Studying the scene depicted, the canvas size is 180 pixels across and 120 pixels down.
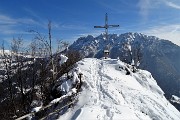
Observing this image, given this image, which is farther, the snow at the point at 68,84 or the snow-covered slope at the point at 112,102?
the snow at the point at 68,84

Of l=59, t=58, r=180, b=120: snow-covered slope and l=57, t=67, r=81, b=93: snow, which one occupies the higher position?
l=57, t=67, r=81, b=93: snow

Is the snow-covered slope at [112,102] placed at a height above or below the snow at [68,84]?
below

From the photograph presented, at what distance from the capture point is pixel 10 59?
47188 mm

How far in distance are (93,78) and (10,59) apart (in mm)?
22290

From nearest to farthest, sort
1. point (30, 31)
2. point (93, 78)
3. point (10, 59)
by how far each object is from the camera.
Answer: point (93, 78) → point (30, 31) → point (10, 59)

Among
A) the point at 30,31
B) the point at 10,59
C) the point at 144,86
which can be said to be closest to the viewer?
the point at 144,86

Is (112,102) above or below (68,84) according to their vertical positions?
below

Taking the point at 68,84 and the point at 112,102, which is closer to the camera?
the point at 112,102

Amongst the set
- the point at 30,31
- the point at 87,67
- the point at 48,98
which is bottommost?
the point at 48,98

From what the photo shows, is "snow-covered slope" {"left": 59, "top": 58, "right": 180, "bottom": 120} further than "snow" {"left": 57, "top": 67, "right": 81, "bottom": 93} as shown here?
No

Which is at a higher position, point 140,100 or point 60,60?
point 60,60

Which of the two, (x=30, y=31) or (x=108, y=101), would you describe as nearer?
(x=108, y=101)

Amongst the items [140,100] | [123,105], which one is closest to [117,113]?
[123,105]

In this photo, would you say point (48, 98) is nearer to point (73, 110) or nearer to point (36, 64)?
point (73, 110)
